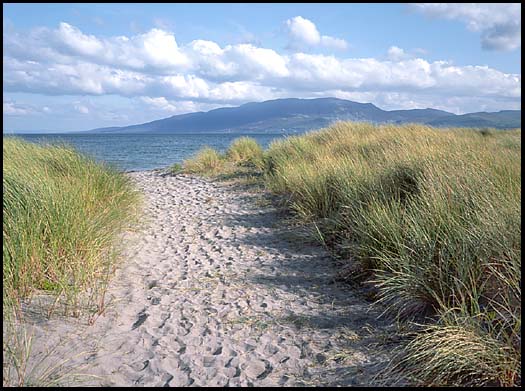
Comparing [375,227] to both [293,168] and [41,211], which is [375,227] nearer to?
[41,211]

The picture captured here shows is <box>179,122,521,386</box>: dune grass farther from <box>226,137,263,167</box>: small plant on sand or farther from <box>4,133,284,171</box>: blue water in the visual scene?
<box>226,137,263,167</box>: small plant on sand

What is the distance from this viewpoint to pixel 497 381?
2.65 meters

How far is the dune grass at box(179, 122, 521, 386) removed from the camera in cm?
280

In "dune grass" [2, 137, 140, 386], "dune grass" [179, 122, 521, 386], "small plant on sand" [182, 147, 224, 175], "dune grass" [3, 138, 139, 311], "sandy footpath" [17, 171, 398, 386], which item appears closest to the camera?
"dune grass" [179, 122, 521, 386]

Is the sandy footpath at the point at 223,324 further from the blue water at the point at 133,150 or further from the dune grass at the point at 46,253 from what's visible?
the blue water at the point at 133,150

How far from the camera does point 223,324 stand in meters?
3.92

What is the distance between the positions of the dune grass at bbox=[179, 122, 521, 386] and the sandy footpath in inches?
14.8

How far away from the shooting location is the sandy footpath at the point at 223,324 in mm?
3146

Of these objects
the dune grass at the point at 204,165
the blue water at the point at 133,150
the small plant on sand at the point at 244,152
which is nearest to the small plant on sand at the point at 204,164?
the dune grass at the point at 204,165

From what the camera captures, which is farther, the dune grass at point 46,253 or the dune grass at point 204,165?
the dune grass at point 204,165

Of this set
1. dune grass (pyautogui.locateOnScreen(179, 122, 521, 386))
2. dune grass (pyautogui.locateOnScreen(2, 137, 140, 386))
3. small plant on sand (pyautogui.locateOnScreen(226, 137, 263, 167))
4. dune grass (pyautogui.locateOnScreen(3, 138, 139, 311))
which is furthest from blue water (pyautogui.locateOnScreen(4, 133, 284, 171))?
dune grass (pyautogui.locateOnScreen(179, 122, 521, 386))

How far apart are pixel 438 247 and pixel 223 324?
2185mm

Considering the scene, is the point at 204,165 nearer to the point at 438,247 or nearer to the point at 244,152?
the point at 244,152

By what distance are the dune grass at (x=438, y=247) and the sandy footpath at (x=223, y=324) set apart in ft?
1.23
